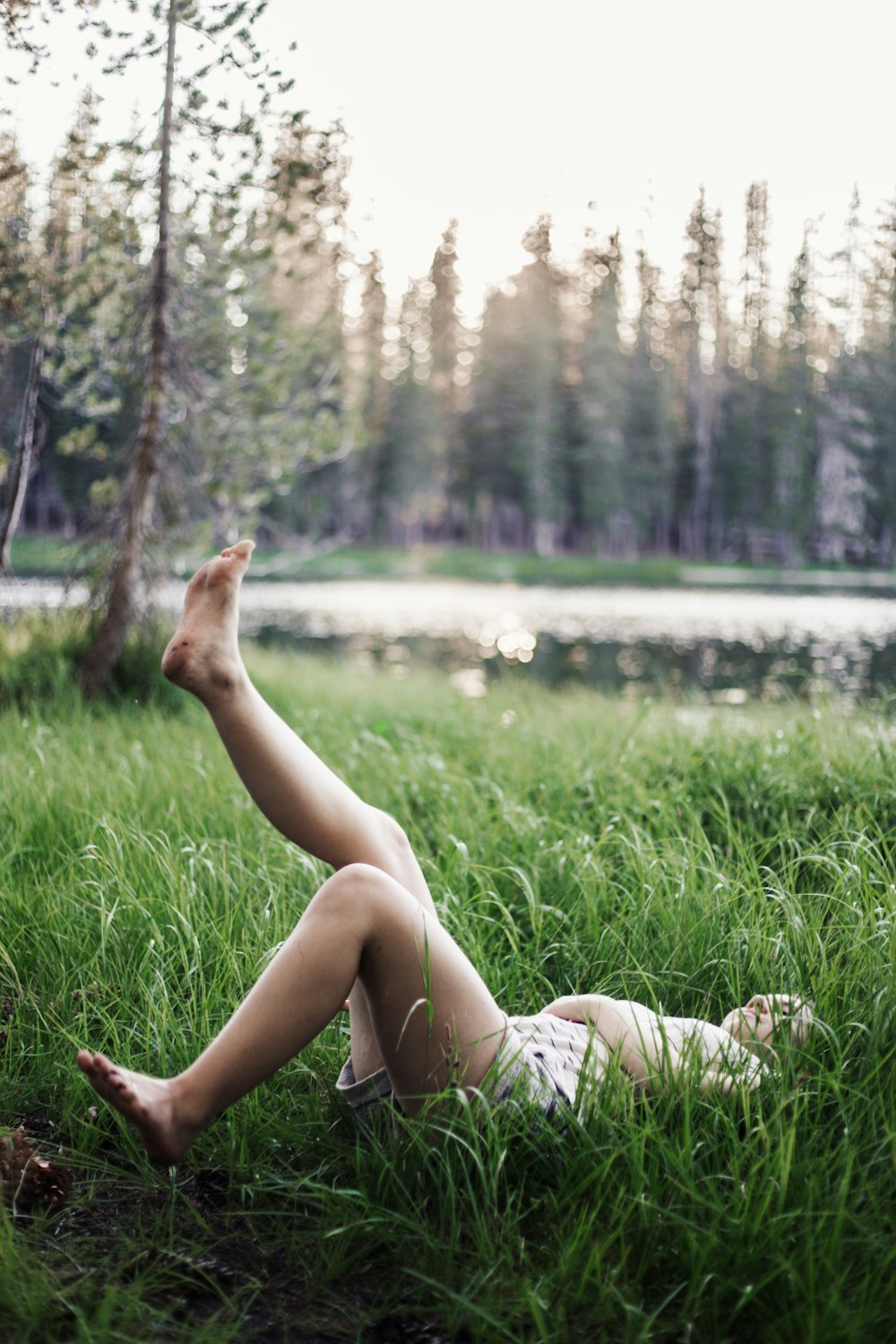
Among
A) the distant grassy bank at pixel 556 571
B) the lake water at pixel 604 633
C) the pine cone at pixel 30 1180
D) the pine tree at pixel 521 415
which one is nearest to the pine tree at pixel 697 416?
the distant grassy bank at pixel 556 571

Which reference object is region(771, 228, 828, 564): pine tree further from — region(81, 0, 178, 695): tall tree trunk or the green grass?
the green grass

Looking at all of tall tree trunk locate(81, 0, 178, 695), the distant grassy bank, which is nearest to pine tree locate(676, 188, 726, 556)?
the distant grassy bank

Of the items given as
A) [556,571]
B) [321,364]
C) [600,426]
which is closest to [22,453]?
[321,364]

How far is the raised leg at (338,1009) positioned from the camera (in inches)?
55.7

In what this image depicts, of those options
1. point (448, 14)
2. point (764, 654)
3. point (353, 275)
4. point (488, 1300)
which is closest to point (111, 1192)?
point (488, 1300)

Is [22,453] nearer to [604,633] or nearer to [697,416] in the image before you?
[604,633]

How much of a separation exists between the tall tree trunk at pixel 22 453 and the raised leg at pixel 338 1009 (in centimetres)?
507

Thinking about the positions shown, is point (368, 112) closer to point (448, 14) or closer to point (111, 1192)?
point (448, 14)

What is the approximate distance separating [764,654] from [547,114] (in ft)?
25.4

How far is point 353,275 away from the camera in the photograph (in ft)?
29.8

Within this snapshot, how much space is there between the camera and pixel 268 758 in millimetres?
1642

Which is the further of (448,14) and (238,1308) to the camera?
(448,14)

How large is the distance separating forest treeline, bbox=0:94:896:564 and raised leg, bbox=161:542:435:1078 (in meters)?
3.86

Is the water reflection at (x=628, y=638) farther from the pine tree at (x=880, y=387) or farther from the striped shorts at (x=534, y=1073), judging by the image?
the striped shorts at (x=534, y=1073)
